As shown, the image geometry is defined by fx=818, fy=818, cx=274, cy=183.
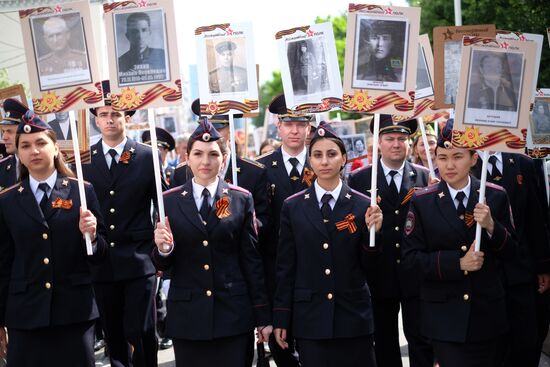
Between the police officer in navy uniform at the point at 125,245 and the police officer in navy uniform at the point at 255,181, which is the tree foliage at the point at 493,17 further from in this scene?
the police officer in navy uniform at the point at 125,245

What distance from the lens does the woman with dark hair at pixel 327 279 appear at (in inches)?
234

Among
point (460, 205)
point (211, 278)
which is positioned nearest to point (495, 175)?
point (460, 205)

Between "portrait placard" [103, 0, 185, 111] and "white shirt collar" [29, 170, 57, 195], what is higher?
"portrait placard" [103, 0, 185, 111]

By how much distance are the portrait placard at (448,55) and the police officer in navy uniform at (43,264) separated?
302 cm

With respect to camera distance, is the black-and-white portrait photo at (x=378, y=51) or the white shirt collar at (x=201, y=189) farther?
the black-and-white portrait photo at (x=378, y=51)

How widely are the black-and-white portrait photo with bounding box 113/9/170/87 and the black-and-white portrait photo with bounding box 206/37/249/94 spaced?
4.00ft

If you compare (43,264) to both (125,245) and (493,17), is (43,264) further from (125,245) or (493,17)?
(493,17)

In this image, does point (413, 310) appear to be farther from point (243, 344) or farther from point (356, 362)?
point (243, 344)

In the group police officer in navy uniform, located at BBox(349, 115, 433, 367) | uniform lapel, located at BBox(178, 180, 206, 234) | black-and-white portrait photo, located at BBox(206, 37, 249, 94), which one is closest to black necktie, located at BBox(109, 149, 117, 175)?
black-and-white portrait photo, located at BBox(206, 37, 249, 94)

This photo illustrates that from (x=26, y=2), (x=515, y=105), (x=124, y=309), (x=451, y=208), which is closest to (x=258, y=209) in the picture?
(x=124, y=309)

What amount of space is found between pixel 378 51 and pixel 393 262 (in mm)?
2009

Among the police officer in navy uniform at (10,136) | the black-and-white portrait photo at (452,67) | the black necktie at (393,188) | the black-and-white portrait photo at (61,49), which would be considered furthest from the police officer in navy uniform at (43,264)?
the black-and-white portrait photo at (452,67)

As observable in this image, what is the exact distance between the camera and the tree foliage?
20.6 metres

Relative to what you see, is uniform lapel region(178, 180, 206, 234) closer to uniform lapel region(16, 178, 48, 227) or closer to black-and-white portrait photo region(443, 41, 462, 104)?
uniform lapel region(16, 178, 48, 227)
